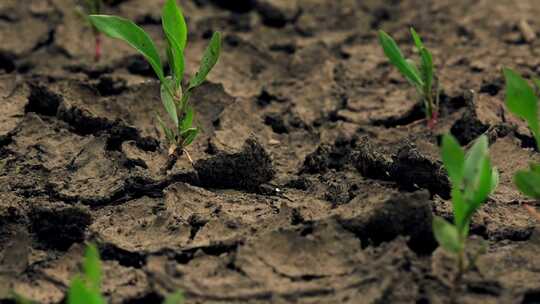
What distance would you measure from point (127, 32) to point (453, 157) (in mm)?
903

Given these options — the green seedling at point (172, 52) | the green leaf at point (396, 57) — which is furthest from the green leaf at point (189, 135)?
the green leaf at point (396, 57)

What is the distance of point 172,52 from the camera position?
214 centimetres

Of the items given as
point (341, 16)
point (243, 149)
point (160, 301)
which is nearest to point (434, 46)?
point (341, 16)

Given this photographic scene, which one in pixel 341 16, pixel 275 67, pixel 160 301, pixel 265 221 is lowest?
pixel 160 301

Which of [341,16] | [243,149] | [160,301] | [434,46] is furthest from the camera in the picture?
[341,16]

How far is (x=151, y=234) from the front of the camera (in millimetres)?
1978

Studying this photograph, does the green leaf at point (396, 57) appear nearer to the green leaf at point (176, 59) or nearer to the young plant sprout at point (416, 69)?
the young plant sprout at point (416, 69)

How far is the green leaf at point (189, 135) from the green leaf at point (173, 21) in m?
0.22

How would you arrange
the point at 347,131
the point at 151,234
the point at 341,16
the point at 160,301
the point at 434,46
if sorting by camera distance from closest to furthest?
the point at 160,301
the point at 151,234
the point at 347,131
the point at 434,46
the point at 341,16

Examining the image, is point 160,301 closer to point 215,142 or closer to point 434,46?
point 215,142

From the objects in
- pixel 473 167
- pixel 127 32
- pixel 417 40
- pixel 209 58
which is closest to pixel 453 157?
pixel 473 167

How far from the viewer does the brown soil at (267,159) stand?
5.87 feet

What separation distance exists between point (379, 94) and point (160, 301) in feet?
4.25

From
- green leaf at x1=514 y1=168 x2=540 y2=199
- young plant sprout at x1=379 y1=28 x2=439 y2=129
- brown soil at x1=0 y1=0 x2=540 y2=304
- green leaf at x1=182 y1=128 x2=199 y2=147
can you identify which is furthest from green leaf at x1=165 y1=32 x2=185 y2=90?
green leaf at x1=514 y1=168 x2=540 y2=199
